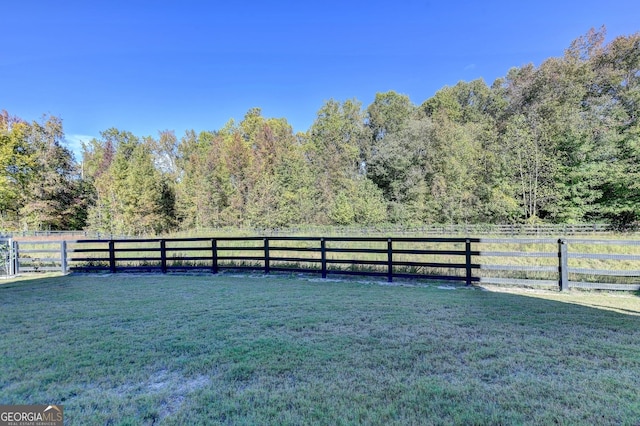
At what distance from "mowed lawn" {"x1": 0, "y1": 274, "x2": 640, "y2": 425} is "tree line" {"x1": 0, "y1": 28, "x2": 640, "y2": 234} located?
26003mm

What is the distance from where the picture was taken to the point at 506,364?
2639 millimetres

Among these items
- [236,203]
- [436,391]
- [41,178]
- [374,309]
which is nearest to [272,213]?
[236,203]

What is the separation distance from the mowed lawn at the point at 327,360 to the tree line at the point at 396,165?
26.0 metres

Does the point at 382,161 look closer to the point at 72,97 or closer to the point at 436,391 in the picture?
the point at 72,97

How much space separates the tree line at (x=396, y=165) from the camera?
25188 mm

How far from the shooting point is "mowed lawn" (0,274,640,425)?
203 cm

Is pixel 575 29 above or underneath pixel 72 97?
above

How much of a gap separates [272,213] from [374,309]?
28.4m

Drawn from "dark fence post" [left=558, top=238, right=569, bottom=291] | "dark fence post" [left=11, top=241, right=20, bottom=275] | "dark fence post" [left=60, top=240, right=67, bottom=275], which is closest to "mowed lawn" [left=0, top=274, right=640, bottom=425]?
"dark fence post" [left=558, top=238, right=569, bottom=291]

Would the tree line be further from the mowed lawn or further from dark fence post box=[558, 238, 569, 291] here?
the mowed lawn

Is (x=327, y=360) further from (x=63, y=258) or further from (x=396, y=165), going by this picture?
(x=396, y=165)

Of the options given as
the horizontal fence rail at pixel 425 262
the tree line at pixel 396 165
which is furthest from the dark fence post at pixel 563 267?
the tree line at pixel 396 165

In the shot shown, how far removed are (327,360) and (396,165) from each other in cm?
3203

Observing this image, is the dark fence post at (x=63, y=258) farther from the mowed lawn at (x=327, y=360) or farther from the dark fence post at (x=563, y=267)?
the dark fence post at (x=563, y=267)
